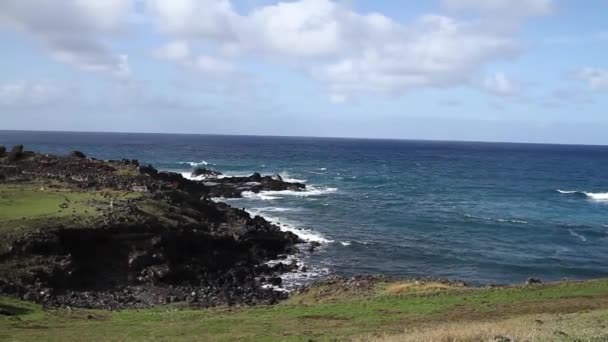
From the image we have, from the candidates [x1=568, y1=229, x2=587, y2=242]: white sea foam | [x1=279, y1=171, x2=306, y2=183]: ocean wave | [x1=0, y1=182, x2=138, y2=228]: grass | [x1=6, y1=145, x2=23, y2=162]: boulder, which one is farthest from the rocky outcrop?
[x1=568, y1=229, x2=587, y2=242]: white sea foam

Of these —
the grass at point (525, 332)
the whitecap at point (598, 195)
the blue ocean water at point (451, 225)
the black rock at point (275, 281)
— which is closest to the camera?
the grass at point (525, 332)

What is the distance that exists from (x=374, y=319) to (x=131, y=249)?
19.4m

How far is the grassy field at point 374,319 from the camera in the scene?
18.1m

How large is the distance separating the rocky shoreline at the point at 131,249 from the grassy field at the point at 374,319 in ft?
13.4

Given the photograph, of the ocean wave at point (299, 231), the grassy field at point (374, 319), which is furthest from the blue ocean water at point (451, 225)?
the grassy field at point (374, 319)

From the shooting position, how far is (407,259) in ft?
151

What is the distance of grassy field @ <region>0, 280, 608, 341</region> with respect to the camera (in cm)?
1811

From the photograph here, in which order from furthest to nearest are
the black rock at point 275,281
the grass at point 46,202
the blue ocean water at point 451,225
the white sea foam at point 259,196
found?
the white sea foam at point 259,196, the blue ocean water at point 451,225, the black rock at point 275,281, the grass at point 46,202

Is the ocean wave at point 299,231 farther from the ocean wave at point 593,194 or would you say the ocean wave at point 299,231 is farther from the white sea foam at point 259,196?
the ocean wave at point 593,194

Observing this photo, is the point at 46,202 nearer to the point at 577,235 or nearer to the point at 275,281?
the point at 275,281

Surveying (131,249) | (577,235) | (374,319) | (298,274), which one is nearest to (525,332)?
(374,319)

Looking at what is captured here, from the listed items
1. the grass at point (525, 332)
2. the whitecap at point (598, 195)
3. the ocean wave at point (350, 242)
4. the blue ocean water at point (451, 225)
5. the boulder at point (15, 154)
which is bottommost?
the ocean wave at point (350, 242)

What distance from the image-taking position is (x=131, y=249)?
36344 mm

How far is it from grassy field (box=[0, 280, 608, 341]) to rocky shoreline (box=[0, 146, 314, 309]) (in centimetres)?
408
